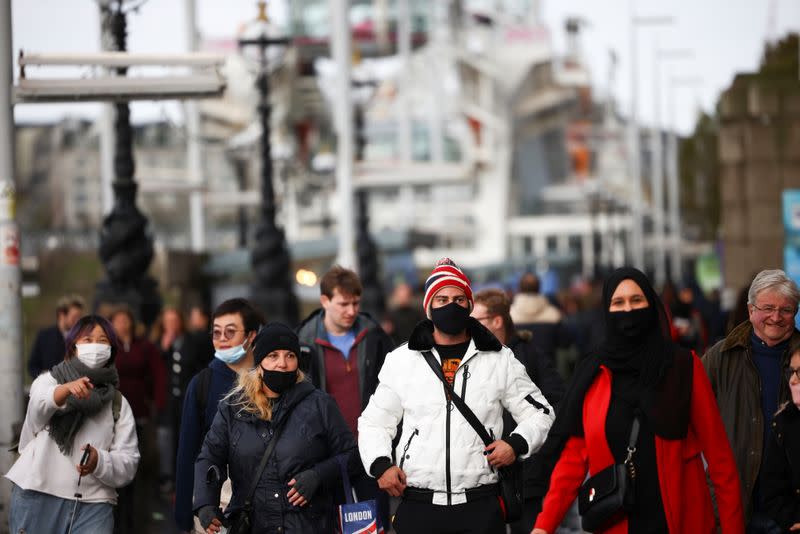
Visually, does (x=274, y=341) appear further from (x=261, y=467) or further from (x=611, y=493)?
(x=611, y=493)

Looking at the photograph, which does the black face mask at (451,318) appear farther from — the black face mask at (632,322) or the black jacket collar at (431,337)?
the black face mask at (632,322)

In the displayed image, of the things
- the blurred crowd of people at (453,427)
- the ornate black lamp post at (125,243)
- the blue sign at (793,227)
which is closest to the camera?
the blurred crowd of people at (453,427)

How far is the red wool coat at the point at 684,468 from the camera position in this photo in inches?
235

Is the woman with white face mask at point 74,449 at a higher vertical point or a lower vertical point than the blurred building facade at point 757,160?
lower

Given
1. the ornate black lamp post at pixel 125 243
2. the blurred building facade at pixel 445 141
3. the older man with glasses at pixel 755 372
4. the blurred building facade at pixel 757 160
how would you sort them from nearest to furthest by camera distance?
the older man with glasses at pixel 755 372 < the ornate black lamp post at pixel 125 243 < the blurred building facade at pixel 757 160 < the blurred building facade at pixel 445 141

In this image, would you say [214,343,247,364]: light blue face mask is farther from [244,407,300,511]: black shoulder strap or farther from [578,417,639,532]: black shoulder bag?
[578,417,639,532]: black shoulder bag

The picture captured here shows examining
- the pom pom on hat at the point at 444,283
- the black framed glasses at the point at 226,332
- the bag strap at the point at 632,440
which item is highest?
the pom pom on hat at the point at 444,283

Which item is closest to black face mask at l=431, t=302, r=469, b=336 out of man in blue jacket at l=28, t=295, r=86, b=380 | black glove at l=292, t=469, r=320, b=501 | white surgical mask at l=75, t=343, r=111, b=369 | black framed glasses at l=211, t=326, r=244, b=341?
black glove at l=292, t=469, r=320, b=501

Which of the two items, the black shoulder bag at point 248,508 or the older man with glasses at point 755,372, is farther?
the older man with glasses at point 755,372

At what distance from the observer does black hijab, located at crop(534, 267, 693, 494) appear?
598 cm

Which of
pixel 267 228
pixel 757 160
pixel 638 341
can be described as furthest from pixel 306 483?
pixel 757 160

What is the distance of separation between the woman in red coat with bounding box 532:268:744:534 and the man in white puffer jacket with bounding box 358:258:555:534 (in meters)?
0.29

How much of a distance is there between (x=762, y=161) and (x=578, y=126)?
92.9 meters

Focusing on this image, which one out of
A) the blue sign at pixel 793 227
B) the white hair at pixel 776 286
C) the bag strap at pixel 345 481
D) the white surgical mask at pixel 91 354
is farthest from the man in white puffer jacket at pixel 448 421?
the blue sign at pixel 793 227
